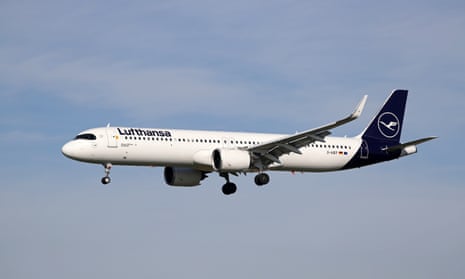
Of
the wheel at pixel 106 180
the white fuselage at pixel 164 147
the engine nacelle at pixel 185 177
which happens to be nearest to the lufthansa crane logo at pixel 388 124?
the white fuselage at pixel 164 147

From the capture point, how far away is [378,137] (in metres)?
72.9

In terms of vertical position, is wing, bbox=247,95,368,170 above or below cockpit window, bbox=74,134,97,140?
below

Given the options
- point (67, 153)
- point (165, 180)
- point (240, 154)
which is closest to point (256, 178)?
point (240, 154)

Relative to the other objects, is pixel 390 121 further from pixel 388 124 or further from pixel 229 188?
pixel 229 188

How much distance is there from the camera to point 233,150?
6544 centimetres

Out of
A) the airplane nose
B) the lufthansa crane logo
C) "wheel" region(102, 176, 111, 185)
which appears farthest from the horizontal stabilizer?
the airplane nose

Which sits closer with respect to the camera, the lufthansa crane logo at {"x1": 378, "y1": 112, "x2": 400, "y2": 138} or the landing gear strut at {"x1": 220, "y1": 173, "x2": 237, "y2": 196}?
the landing gear strut at {"x1": 220, "y1": 173, "x2": 237, "y2": 196}

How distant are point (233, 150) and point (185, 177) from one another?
5593 millimetres

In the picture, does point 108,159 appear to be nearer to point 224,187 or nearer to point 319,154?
point 224,187

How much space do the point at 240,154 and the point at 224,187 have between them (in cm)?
605

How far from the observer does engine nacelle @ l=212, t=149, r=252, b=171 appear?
64562mm

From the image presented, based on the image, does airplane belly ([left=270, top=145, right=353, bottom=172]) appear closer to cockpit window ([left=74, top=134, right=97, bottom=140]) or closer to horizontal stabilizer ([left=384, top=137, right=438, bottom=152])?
horizontal stabilizer ([left=384, top=137, right=438, bottom=152])

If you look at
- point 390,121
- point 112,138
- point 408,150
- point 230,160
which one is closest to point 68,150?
point 112,138

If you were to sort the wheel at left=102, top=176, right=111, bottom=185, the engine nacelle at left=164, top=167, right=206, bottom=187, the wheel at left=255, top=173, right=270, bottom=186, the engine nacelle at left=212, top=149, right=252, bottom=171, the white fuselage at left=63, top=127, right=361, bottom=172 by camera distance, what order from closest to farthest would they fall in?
the white fuselage at left=63, top=127, right=361, bottom=172
the wheel at left=102, top=176, right=111, bottom=185
the engine nacelle at left=212, top=149, right=252, bottom=171
the wheel at left=255, top=173, right=270, bottom=186
the engine nacelle at left=164, top=167, right=206, bottom=187
